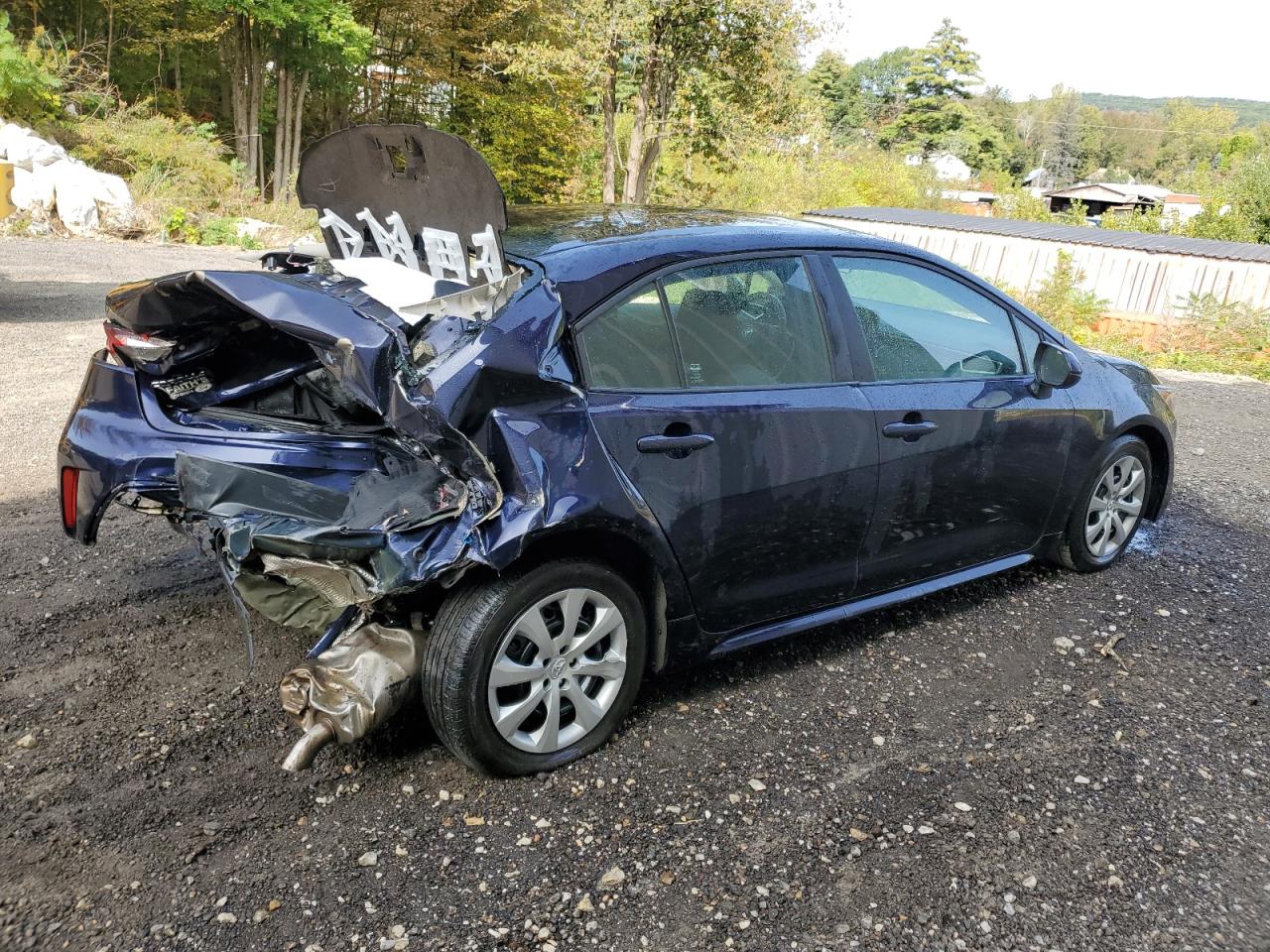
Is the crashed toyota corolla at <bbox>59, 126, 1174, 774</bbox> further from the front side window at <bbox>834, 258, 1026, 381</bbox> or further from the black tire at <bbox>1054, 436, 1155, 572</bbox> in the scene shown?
the black tire at <bbox>1054, 436, 1155, 572</bbox>

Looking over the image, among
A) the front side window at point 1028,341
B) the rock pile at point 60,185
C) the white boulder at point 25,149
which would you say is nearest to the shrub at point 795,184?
the rock pile at point 60,185

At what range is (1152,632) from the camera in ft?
14.2

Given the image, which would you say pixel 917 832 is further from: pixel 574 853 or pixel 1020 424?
pixel 1020 424

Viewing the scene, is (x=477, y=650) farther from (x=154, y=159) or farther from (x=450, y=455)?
(x=154, y=159)

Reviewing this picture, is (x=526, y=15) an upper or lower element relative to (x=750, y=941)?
upper

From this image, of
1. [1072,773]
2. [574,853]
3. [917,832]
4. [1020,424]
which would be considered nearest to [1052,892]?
[917,832]

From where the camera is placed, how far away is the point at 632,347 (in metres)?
3.07

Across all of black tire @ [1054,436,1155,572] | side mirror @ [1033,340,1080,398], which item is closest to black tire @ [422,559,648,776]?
side mirror @ [1033,340,1080,398]

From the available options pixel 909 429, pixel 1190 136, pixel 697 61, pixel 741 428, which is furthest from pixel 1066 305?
pixel 1190 136

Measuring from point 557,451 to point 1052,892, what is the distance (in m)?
1.85

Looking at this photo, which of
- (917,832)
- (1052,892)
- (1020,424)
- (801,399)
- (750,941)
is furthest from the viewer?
(1020,424)

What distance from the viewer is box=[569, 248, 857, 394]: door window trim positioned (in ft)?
9.77

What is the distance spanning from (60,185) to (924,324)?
18.4 meters

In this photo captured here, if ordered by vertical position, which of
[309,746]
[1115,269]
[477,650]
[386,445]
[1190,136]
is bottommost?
[309,746]
